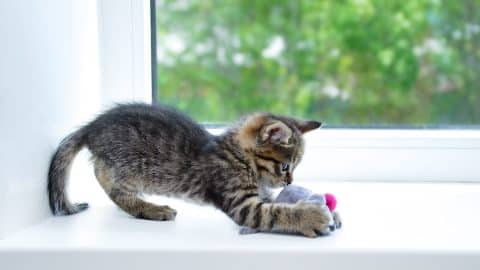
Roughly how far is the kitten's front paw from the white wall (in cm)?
46

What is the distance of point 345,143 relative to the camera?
1.42 meters

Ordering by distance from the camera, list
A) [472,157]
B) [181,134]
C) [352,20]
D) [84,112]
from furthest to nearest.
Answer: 1. [352,20]
2. [472,157]
3. [84,112]
4. [181,134]

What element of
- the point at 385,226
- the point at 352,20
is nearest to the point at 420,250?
the point at 385,226

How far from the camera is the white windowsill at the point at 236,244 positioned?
2.86ft

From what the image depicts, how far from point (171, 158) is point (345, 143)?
0.49 metres

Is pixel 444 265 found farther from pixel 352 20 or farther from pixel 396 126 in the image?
pixel 352 20

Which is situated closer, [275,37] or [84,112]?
[84,112]

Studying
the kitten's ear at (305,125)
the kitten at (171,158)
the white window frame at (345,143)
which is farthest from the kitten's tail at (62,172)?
the kitten's ear at (305,125)

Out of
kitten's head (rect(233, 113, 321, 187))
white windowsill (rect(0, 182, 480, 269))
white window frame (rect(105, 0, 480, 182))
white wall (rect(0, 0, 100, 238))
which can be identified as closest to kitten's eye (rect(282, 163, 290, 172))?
kitten's head (rect(233, 113, 321, 187))

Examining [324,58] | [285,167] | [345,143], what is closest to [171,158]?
[285,167]

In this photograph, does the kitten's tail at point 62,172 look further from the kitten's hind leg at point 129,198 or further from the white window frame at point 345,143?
the white window frame at point 345,143

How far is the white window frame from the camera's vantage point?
54.3 inches

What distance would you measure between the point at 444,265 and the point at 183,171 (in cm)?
48

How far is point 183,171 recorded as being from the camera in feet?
3.61
